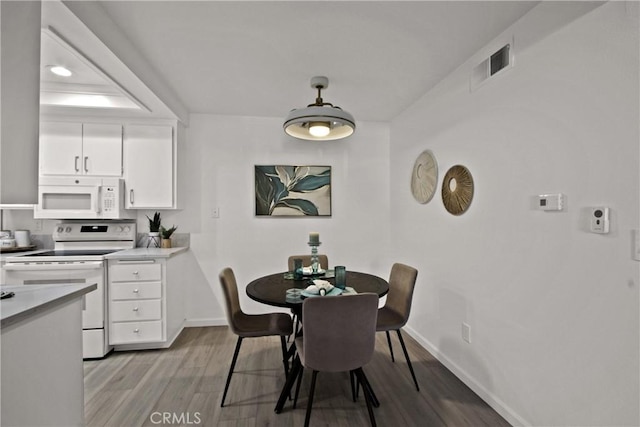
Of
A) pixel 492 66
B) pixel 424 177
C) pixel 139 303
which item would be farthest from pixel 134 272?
Result: pixel 492 66

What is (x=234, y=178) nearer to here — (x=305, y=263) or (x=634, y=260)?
(x=305, y=263)

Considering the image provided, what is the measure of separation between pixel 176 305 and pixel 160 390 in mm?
1063

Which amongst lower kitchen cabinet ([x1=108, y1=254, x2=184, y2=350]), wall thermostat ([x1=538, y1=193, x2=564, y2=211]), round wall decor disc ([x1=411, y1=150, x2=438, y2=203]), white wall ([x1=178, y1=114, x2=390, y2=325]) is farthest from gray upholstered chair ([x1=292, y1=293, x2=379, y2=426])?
white wall ([x1=178, y1=114, x2=390, y2=325])

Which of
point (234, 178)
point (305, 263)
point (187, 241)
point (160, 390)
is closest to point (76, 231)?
point (187, 241)

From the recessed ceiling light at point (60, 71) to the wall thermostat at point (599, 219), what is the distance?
359cm

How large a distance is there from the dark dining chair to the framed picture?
1.35 m

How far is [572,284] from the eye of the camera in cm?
153

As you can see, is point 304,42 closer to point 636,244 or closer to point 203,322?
point 636,244

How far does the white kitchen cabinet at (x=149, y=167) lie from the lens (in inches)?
124

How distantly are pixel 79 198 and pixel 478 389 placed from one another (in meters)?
3.86

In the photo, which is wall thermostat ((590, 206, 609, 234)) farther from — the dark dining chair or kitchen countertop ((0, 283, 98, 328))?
kitchen countertop ((0, 283, 98, 328))

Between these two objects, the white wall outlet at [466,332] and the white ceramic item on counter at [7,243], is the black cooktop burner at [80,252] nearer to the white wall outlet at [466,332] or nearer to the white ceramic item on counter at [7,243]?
the white ceramic item on counter at [7,243]

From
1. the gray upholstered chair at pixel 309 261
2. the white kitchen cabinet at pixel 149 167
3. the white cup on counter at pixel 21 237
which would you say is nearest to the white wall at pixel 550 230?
the gray upholstered chair at pixel 309 261

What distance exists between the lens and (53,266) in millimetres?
2664
